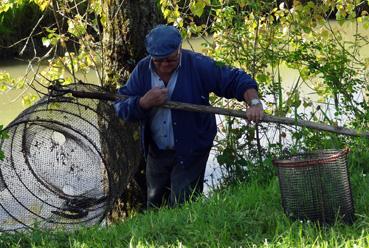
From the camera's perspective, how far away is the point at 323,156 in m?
4.32

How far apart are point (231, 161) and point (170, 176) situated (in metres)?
0.62

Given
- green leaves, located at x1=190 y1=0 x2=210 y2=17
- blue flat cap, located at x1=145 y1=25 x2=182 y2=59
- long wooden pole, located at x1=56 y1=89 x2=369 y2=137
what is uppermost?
green leaves, located at x1=190 y1=0 x2=210 y2=17

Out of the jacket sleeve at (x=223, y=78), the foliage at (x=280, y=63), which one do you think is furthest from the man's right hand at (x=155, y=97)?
the foliage at (x=280, y=63)

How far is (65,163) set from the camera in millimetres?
6613

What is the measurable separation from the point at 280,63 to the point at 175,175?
72.9 inches

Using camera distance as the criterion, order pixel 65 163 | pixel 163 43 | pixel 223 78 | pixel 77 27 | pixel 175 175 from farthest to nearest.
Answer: pixel 77 27 → pixel 65 163 → pixel 175 175 → pixel 223 78 → pixel 163 43

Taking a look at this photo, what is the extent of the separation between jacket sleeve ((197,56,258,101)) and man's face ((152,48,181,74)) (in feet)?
0.71

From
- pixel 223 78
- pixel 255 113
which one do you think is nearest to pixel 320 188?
pixel 255 113

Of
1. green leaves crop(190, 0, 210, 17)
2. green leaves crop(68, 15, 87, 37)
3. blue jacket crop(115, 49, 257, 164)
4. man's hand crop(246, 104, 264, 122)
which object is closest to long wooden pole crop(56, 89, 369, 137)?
man's hand crop(246, 104, 264, 122)

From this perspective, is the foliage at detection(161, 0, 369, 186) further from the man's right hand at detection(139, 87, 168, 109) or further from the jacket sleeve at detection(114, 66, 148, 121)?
the man's right hand at detection(139, 87, 168, 109)

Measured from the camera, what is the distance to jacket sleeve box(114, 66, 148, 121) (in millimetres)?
5320

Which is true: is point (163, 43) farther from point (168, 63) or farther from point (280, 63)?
point (280, 63)

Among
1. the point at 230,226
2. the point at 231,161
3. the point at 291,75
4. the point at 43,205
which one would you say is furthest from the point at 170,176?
the point at 291,75

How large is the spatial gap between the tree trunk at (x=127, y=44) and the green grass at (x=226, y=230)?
6.52 ft
